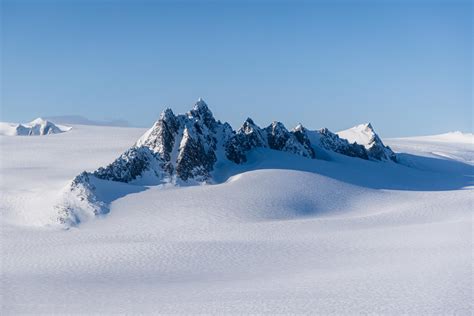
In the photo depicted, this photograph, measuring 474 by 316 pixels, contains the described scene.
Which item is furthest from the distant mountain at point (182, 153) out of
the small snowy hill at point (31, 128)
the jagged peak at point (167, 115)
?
the small snowy hill at point (31, 128)

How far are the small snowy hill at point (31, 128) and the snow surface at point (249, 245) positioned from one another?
272 feet

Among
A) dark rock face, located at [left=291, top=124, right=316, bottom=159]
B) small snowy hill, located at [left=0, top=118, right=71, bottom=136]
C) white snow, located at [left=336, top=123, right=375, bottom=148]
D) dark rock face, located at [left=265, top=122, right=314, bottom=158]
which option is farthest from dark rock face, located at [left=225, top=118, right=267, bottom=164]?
small snowy hill, located at [left=0, top=118, right=71, bottom=136]

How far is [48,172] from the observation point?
47719 millimetres

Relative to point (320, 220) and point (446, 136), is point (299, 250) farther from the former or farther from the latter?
point (446, 136)

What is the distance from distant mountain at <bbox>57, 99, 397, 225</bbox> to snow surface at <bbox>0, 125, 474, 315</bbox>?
127 cm

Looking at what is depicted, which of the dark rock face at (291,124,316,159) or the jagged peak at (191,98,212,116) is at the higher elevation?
the jagged peak at (191,98,212,116)

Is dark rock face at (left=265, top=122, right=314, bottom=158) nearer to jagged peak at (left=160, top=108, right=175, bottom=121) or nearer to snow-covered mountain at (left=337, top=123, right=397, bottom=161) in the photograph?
snow-covered mountain at (left=337, top=123, right=397, bottom=161)

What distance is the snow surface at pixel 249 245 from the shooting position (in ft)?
62.6

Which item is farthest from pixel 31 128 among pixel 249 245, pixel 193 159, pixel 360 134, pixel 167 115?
pixel 249 245

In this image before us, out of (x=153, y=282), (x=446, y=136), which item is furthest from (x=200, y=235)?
(x=446, y=136)

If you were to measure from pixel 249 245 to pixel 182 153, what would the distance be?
56.1 ft

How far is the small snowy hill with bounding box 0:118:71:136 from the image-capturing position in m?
132

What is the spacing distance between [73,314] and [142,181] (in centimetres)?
2419

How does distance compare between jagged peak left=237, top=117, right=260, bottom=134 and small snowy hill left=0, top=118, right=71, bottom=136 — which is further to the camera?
small snowy hill left=0, top=118, right=71, bottom=136
